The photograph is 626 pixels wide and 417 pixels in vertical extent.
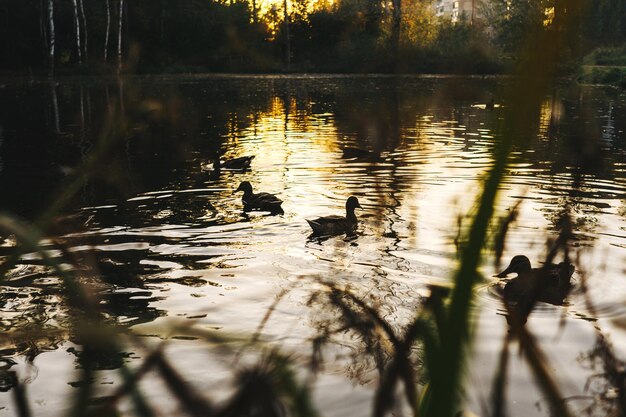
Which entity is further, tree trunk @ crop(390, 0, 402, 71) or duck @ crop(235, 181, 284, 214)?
tree trunk @ crop(390, 0, 402, 71)

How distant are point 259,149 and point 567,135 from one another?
8557 mm

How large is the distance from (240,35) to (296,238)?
5257cm

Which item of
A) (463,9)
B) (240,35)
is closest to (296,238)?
(240,35)

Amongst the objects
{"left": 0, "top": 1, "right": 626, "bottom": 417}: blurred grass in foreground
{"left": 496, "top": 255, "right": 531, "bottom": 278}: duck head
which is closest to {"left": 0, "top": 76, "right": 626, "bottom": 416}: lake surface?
{"left": 0, "top": 1, "right": 626, "bottom": 417}: blurred grass in foreground

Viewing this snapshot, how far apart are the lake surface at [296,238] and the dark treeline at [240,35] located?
3131 cm

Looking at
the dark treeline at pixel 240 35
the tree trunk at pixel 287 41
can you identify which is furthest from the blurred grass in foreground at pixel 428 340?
the tree trunk at pixel 287 41

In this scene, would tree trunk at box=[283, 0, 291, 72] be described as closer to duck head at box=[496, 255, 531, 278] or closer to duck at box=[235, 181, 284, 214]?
duck at box=[235, 181, 284, 214]

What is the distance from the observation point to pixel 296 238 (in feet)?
27.4

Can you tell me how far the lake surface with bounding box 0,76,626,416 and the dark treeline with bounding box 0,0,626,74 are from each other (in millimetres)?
31313

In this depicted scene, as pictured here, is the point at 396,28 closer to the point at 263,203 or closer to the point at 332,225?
the point at 263,203

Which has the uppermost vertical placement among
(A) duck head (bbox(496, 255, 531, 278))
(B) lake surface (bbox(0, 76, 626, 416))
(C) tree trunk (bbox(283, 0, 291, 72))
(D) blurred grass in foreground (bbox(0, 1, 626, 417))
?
(C) tree trunk (bbox(283, 0, 291, 72))

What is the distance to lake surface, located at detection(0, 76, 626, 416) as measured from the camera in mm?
4172

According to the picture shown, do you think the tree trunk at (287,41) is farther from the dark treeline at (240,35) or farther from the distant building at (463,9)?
the distant building at (463,9)

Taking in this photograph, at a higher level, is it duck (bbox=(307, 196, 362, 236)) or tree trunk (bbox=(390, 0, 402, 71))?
tree trunk (bbox=(390, 0, 402, 71))
